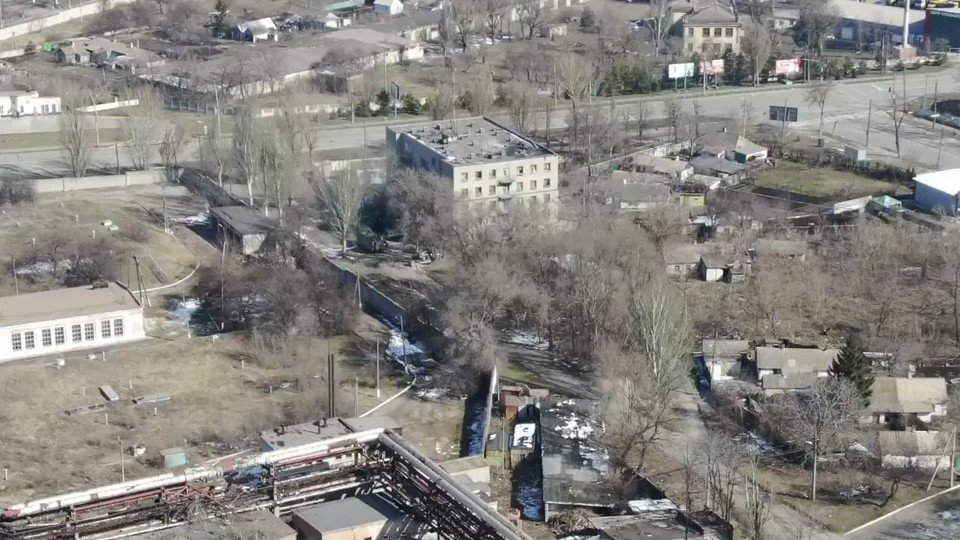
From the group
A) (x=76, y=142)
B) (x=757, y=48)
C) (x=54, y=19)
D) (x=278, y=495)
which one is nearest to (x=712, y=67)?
(x=757, y=48)

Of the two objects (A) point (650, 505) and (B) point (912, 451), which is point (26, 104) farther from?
(B) point (912, 451)

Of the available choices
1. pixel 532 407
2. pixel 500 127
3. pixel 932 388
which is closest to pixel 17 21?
pixel 500 127

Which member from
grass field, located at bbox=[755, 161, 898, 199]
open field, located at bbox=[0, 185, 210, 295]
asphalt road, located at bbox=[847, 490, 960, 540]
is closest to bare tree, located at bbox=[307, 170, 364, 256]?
open field, located at bbox=[0, 185, 210, 295]

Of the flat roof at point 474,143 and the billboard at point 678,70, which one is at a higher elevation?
the billboard at point 678,70

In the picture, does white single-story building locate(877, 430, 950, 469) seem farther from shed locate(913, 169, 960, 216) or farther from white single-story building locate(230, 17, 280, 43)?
white single-story building locate(230, 17, 280, 43)

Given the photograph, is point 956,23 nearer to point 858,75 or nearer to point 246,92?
point 858,75

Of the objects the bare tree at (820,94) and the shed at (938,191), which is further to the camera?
the bare tree at (820,94)

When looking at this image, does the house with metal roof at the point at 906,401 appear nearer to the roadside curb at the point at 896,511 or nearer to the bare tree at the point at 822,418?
the bare tree at the point at 822,418

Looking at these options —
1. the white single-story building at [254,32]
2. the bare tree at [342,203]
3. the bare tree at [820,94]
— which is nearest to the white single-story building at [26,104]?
the white single-story building at [254,32]
